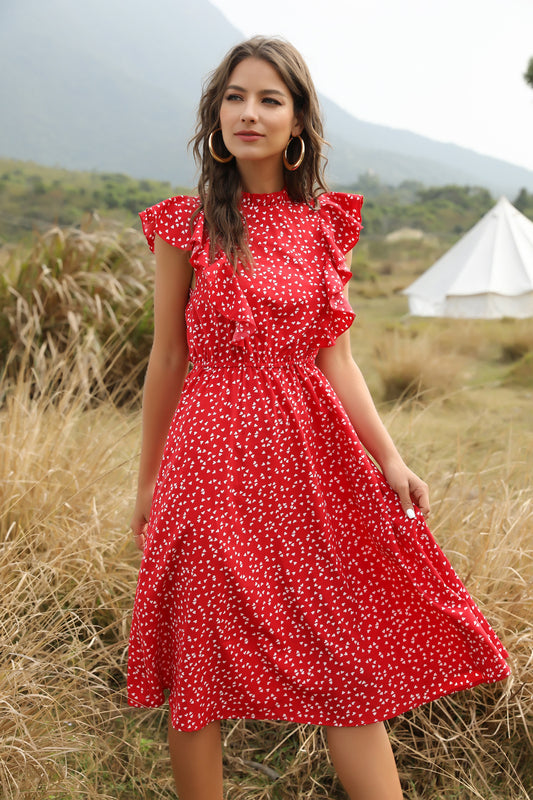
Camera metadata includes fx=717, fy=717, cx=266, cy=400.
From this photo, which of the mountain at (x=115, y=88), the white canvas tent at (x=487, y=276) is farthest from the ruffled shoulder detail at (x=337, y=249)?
the mountain at (x=115, y=88)

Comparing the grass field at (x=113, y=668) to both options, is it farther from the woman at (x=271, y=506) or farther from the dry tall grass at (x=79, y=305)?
the dry tall grass at (x=79, y=305)

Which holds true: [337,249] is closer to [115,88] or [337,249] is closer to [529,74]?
[529,74]

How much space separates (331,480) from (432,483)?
60.2 inches

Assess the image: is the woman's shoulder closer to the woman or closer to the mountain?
the woman

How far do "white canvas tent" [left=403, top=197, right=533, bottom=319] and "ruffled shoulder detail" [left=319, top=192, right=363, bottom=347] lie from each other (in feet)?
37.0

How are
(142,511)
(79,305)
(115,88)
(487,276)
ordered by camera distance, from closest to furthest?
1. (142,511)
2. (79,305)
3. (487,276)
4. (115,88)

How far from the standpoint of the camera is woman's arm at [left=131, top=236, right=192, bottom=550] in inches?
57.6

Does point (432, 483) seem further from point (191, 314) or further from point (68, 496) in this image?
point (191, 314)

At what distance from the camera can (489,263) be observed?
1286 cm

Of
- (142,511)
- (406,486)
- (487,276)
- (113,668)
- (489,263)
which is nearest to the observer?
(406,486)

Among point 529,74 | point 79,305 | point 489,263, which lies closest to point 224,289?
point 79,305

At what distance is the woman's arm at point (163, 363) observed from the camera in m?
1.46

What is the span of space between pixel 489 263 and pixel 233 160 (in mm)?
12206

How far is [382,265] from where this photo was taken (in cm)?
2384
